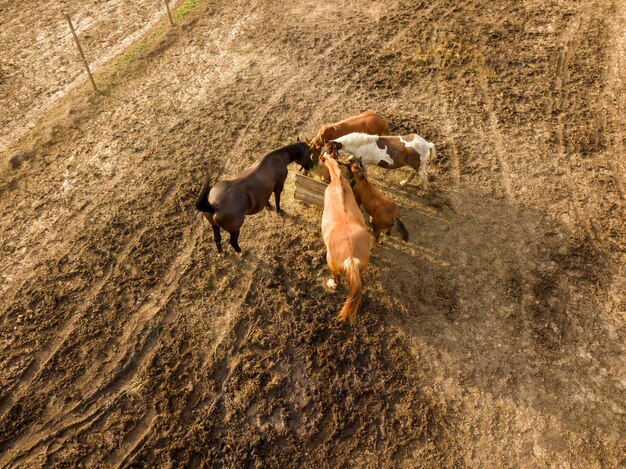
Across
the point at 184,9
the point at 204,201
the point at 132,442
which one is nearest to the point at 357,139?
the point at 204,201

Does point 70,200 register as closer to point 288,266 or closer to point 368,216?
point 288,266

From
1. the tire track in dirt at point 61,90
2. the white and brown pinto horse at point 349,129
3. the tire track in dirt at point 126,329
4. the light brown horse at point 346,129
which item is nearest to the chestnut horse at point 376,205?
the light brown horse at point 346,129

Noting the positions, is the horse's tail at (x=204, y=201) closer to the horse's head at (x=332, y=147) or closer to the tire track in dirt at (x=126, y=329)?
the tire track in dirt at (x=126, y=329)

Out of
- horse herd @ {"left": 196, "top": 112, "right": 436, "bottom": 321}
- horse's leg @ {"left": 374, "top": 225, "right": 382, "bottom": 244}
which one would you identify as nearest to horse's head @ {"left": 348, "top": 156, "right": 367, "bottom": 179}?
horse herd @ {"left": 196, "top": 112, "right": 436, "bottom": 321}

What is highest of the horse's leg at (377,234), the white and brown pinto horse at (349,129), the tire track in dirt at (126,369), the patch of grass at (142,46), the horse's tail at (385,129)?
the patch of grass at (142,46)

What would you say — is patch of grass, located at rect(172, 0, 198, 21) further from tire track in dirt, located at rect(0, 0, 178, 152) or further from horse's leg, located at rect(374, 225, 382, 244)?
horse's leg, located at rect(374, 225, 382, 244)

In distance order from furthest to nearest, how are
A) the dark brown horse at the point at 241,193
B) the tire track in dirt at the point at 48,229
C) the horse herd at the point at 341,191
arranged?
the tire track in dirt at the point at 48,229 → the dark brown horse at the point at 241,193 → the horse herd at the point at 341,191

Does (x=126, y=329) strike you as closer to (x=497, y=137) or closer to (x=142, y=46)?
(x=497, y=137)
